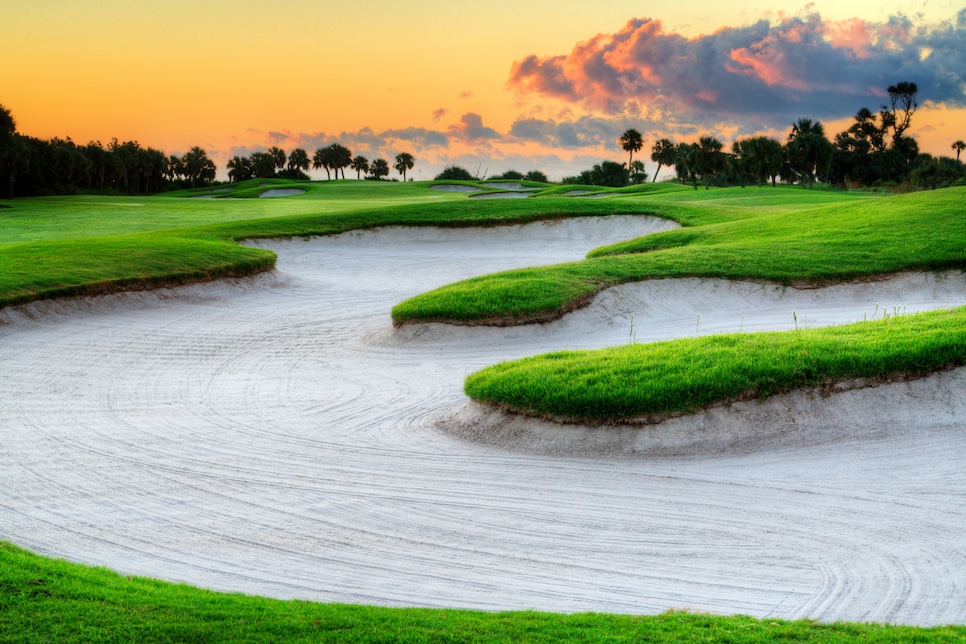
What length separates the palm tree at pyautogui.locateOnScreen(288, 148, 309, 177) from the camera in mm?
115375

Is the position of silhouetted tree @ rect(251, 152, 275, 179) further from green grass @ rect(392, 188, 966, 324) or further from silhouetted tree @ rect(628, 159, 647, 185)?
green grass @ rect(392, 188, 966, 324)

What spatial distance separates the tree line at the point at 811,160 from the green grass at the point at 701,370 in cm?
5822

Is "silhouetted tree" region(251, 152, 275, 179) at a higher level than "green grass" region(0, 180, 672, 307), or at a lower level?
higher

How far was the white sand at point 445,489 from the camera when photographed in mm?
6652

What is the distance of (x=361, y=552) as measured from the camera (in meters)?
7.25

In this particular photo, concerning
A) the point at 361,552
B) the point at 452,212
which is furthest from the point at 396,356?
the point at 452,212

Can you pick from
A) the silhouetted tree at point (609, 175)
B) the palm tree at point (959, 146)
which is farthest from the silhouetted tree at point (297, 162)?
the palm tree at point (959, 146)

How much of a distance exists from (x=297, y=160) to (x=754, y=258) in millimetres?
104823

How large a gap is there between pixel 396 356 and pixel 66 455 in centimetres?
654

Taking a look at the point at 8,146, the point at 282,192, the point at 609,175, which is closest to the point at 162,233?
the point at 8,146

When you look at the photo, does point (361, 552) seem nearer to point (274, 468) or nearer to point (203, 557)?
point (203, 557)

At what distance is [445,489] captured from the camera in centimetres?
870

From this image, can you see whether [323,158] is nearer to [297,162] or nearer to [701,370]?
[297,162]

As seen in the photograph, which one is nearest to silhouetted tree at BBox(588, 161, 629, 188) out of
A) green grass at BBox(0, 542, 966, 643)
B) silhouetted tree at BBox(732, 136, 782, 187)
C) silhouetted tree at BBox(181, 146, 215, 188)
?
silhouetted tree at BBox(732, 136, 782, 187)
